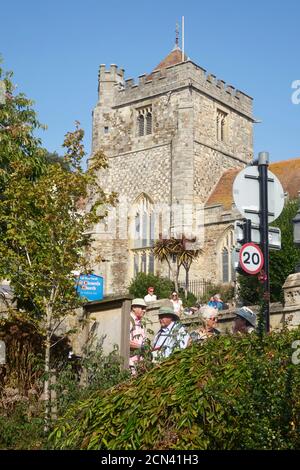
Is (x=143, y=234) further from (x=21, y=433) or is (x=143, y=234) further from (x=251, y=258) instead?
(x=251, y=258)

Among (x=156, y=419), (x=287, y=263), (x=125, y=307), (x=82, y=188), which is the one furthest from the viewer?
(x=287, y=263)

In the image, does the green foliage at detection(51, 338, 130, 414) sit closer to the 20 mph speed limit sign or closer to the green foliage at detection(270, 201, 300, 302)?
the 20 mph speed limit sign

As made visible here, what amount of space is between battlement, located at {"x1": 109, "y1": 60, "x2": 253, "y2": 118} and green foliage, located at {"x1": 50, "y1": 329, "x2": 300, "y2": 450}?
35.9 meters

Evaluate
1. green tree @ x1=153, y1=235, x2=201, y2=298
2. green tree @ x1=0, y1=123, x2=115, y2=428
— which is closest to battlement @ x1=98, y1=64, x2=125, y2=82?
green tree @ x1=153, y1=235, x2=201, y2=298

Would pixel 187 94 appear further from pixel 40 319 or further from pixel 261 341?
pixel 261 341

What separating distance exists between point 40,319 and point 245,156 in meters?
34.0

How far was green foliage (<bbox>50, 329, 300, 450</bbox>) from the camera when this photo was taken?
17.5 feet

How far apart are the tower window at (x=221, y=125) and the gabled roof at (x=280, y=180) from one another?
2.08 meters

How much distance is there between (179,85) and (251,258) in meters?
34.6

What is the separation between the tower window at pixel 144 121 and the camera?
4306 centimetres

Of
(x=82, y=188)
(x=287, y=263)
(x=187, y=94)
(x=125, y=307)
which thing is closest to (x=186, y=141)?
(x=187, y=94)
